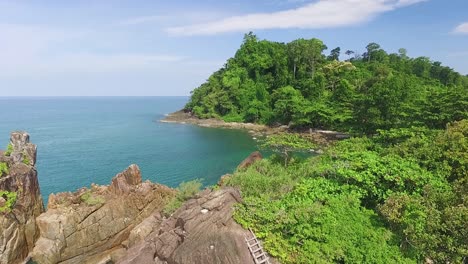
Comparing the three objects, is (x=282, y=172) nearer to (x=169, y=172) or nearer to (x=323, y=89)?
(x=169, y=172)

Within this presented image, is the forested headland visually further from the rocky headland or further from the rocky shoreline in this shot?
the rocky shoreline

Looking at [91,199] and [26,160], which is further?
[26,160]

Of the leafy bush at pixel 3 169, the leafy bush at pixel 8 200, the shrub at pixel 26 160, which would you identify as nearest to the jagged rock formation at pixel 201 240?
the leafy bush at pixel 8 200

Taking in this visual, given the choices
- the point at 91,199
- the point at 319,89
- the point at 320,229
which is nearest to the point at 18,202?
the point at 91,199

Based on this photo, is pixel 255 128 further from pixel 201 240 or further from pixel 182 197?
pixel 201 240

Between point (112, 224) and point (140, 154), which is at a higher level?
point (140, 154)

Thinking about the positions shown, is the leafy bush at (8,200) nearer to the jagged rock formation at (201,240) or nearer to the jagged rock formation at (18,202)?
the jagged rock formation at (18,202)
